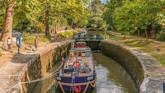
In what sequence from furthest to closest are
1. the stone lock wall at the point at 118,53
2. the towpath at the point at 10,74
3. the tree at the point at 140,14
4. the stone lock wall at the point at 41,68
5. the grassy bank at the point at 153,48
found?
1. the stone lock wall at the point at 118,53
2. the tree at the point at 140,14
3. the grassy bank at the point at 153,48
4. the stone lock wall at the point at 41,68
5. the towpath at the point at 10,74

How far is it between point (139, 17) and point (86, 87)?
44.5 feet

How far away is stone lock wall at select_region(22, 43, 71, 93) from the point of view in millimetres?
13413

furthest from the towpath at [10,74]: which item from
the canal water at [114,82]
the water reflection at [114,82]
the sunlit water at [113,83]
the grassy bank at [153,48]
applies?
the grassy bank at [153,48]

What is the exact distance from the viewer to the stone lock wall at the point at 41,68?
13.4 metres

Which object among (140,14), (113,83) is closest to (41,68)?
(113,83)

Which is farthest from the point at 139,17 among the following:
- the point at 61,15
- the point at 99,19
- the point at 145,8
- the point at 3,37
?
the point at 99,19

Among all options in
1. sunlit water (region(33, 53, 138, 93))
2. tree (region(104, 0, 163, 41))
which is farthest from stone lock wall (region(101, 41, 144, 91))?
tree (region(104, 0, 163, 41))

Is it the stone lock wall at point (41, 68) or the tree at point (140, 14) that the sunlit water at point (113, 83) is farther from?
the tree at point (140, 14)

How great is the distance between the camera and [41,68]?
61.0 ft

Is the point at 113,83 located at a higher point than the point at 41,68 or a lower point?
lower

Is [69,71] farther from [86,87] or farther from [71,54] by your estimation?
[71,54]

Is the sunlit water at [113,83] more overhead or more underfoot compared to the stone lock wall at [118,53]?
more underfoot

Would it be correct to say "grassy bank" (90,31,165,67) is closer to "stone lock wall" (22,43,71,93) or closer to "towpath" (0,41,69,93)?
"stone lock wall" (22,43,71,93)

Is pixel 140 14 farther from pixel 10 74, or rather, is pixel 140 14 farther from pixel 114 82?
pixel 10 74
